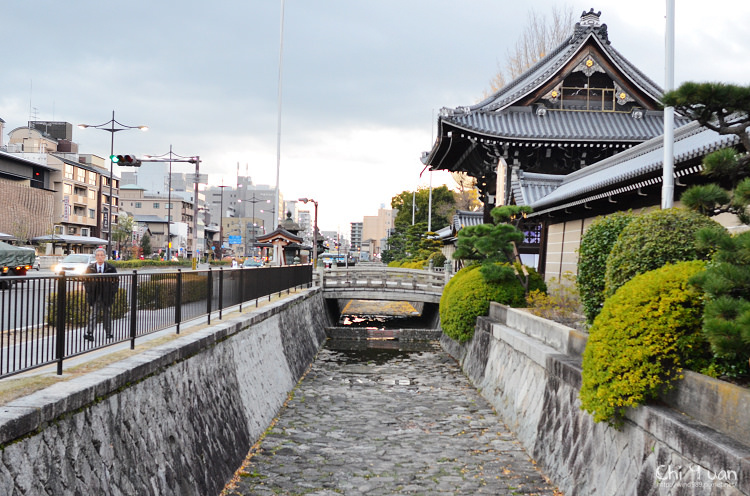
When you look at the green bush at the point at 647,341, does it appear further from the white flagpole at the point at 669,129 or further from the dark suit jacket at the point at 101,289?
the dark suit jacket at the point at 101,289

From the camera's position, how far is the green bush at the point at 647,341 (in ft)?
20.5

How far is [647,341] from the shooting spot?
630 centimetres

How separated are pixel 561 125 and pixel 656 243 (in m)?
17.9

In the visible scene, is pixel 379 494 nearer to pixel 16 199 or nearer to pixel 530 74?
pixel 530 74

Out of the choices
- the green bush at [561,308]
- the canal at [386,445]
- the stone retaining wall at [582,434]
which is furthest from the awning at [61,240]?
the stone retaining wall at [582,434]

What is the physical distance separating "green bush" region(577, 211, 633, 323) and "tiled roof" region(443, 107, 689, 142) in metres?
13.5

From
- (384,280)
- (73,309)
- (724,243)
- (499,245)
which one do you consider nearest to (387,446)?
(73,309)

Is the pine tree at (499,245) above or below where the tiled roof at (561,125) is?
below

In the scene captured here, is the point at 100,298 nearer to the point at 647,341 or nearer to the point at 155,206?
the point at 647,341

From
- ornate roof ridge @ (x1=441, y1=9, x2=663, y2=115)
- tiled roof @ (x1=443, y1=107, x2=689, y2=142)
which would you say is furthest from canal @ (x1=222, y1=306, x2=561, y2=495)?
ornate roof ridge @ (x1=441, y1=9, x2=663, y2=115)

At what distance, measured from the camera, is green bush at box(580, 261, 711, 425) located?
6.23 meters

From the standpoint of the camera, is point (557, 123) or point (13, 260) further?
point (13, 260)

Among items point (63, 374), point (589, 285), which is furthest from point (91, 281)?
point (589, 285)

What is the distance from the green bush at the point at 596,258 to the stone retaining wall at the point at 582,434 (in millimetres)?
645
